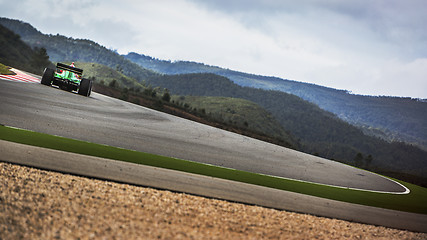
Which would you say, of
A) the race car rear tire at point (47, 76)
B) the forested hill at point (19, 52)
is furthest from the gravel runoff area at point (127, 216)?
the forested hill at point (19, 52)

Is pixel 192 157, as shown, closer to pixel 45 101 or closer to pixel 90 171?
pixel 90 171

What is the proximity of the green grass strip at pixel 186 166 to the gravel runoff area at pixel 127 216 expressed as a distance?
252 cm

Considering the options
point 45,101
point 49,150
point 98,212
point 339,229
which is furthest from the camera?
point 45,101

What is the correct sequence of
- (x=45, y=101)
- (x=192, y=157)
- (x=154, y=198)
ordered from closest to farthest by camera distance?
1. (x=154, y=198)
2. (x=192, y=157)
3. (x=45, y=101)

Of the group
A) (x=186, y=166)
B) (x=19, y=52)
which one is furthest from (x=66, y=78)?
(x=19, y=52)

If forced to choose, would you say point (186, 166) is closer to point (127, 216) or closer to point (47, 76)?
point (127, 216)

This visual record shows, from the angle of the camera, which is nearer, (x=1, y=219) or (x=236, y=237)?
(x=1, y=219)

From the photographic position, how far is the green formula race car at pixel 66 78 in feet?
72.2

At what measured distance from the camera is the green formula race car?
22016 mm

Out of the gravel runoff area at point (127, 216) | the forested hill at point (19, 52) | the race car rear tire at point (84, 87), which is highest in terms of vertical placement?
the forested hill at point (19, 52)

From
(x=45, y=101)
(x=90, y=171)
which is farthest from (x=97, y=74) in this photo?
(x=90, y=171)

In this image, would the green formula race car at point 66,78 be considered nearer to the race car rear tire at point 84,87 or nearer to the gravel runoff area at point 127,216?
the race car rear tire at point 84,87

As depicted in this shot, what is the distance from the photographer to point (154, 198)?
22.0 feet

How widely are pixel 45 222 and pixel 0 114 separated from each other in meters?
9.49
